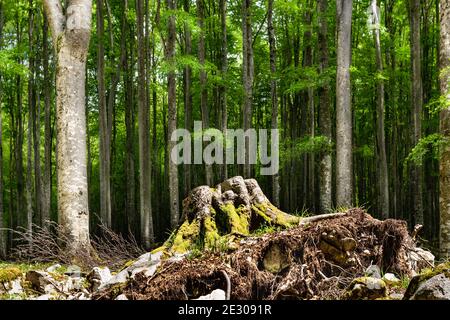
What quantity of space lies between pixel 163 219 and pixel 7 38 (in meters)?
13.2

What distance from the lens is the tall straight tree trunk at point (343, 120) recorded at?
12312 millimetres

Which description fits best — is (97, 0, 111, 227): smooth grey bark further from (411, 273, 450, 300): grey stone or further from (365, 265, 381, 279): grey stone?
(411, 273, 450, 300): grey stone

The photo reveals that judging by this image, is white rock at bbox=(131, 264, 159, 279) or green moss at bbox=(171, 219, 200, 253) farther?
green moss at bbox=(171, 219, 200, 253)

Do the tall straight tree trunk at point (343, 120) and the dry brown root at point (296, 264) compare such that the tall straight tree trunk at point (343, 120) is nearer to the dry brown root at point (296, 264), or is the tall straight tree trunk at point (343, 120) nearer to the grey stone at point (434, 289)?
the dry brown root at point (296, 264)

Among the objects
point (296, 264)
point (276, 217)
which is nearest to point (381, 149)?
point (276, 217)

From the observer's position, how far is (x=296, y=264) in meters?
5.25

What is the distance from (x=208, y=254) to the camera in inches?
212

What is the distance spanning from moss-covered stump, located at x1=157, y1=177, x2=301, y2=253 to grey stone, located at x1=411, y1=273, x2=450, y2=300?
2.91 m

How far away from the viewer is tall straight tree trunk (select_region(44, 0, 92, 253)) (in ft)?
25.8

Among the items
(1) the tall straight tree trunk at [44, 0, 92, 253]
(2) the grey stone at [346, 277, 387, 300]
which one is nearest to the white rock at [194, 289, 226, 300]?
(2) the grey stone at [346, 277, 387, 300]
